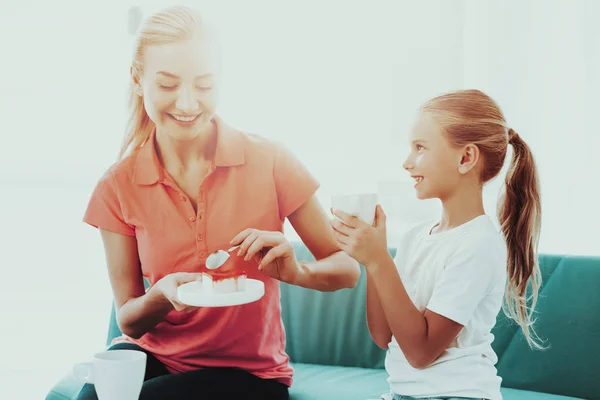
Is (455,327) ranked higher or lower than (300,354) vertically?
higher

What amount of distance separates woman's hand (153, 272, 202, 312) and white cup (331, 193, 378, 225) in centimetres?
27

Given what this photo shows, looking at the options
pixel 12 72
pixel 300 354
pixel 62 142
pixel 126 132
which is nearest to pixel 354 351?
pixel 300 354

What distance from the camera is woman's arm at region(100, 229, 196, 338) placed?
1.41 meters

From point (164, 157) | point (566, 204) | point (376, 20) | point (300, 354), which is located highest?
point (376, 20)

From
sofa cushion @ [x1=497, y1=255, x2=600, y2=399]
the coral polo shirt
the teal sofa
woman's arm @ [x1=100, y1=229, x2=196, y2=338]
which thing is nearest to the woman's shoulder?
the coral polo shirt

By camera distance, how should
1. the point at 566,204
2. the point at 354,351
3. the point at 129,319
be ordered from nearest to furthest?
1. the point at 129,319
2. the point at 354,351
3. the point at 566,204

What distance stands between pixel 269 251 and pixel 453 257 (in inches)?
12.5

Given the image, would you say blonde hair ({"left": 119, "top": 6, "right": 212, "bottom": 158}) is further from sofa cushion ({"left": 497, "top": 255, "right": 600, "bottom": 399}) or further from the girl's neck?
sofa cushion ({"left": 497, "top": 255, "right": 600, "bottom": 399})

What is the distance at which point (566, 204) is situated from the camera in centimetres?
243

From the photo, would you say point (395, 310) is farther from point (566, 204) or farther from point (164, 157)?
point (566, 204)

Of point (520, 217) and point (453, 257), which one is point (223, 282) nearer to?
point (453, 257)

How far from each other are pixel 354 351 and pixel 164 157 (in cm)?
81

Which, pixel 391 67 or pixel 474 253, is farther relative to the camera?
pixel 391 67

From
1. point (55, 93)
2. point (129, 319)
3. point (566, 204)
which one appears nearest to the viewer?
point (129, 319)
